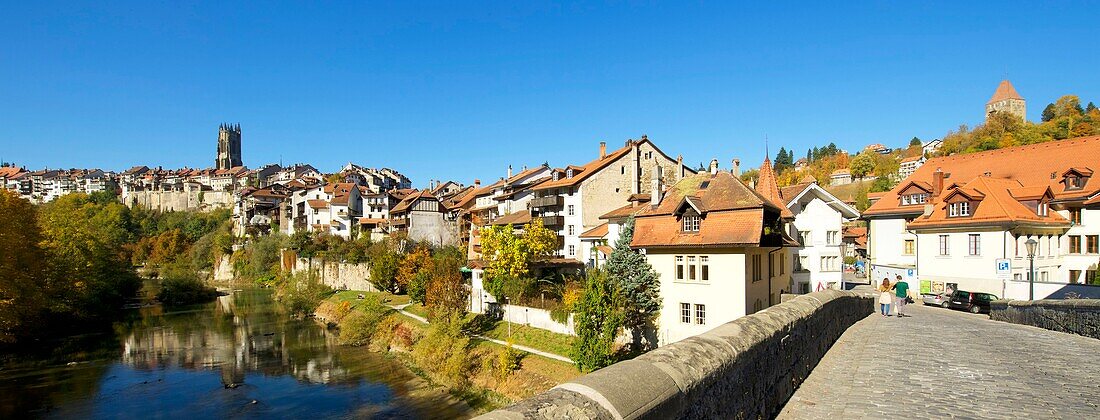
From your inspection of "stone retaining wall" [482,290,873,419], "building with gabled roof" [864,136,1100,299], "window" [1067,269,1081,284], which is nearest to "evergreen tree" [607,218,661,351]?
"building with gabled roof" [864,136,1100,299]

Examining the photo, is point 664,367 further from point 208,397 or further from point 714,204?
point 208,397

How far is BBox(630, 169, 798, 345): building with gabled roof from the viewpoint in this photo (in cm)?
2723

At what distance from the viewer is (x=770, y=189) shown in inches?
1409

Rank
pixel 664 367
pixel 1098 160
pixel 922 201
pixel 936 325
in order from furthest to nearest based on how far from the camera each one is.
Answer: pixel 922 201 < pixel 1098 160 < pixel 936 325 < pixel 664 367

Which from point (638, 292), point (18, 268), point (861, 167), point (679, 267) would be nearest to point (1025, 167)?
point (679, 267)

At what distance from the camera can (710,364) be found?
5.37 meters

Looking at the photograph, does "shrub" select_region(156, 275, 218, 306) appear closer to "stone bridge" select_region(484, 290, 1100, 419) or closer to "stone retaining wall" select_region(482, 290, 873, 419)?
"stone bridge" select_region(484, 290, 1100, 419)

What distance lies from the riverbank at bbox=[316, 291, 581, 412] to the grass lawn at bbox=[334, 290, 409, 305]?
9.41 metres

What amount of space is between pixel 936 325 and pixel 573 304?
19944mm

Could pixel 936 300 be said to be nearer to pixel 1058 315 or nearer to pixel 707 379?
pixel 1058 315

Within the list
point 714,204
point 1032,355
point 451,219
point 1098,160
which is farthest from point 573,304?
point 451,219

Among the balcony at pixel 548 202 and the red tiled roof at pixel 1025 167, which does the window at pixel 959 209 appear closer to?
the red tiled roof at pixel 1025 167

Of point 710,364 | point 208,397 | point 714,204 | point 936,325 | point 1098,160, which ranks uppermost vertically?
point 1098,160

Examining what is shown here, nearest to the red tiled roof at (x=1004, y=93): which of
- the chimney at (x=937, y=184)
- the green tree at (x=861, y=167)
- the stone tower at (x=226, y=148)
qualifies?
the green tree at (x=861, y=167)
